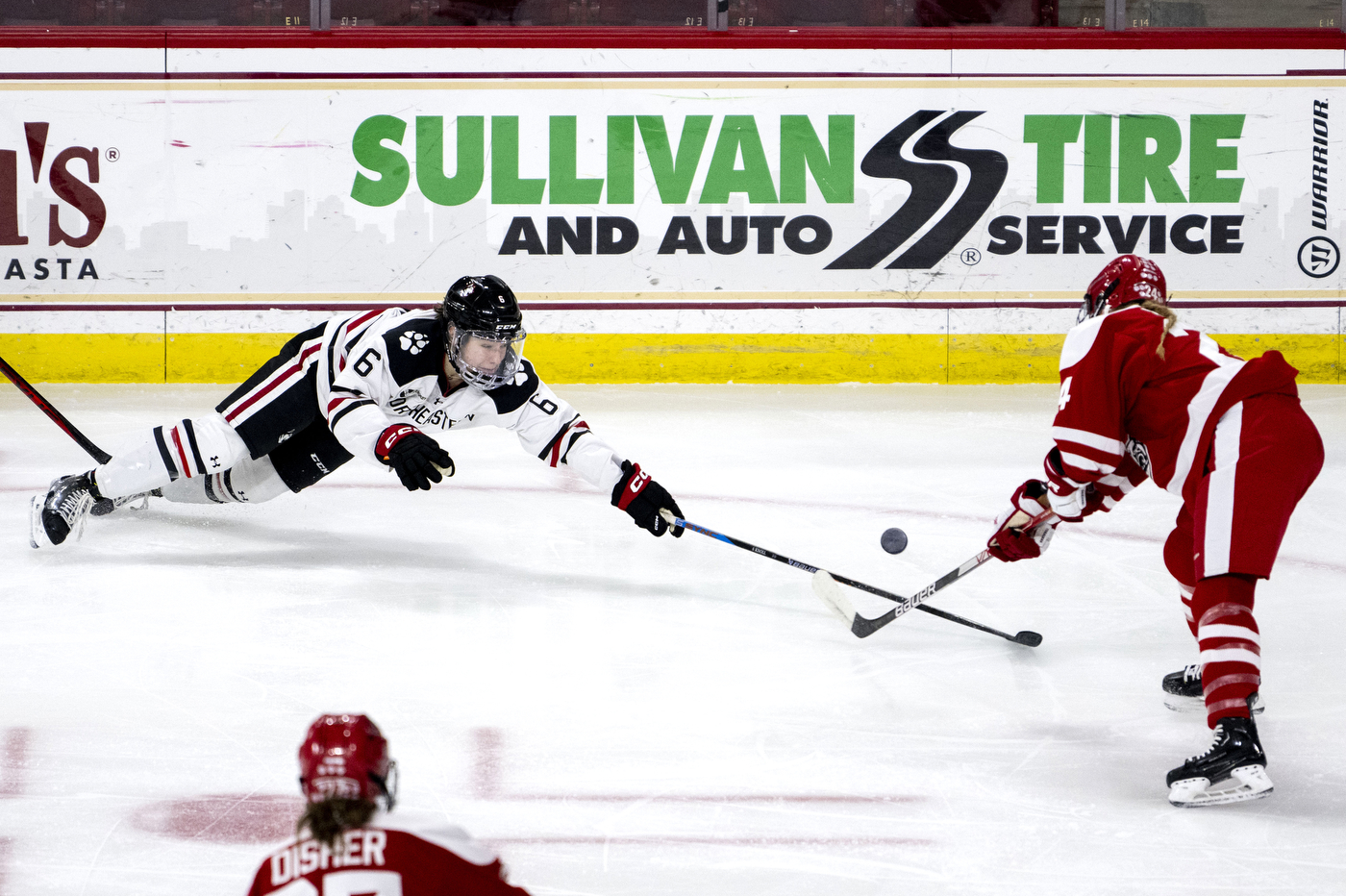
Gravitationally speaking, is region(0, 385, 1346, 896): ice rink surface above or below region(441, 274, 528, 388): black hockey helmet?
below

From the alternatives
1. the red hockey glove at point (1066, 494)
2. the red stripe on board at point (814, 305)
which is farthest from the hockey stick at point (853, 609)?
the red stripe on board at point (814, 305)

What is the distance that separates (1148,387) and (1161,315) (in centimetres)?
13

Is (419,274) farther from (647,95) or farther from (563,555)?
(563,555)

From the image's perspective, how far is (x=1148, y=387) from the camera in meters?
2.12

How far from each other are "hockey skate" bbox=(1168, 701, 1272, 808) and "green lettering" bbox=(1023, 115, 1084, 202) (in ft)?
16.4

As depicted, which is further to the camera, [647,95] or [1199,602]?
[647,95]

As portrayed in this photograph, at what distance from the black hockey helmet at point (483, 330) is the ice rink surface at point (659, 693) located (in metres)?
0.50

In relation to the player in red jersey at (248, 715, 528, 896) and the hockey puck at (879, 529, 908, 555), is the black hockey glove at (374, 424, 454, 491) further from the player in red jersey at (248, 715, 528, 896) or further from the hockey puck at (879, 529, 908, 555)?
the player in red jersey at (248, 715, 528, 896)

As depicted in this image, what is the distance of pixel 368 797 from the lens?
101 cm

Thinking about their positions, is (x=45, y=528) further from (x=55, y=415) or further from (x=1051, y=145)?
(x=1051, y=145)

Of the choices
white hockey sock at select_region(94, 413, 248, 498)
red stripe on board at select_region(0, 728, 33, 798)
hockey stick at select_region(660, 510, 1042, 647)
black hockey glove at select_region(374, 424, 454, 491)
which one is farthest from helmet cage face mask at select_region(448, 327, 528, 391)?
red stripe on board at select_region(0, 728, 33, 798)

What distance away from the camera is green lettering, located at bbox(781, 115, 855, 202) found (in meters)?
6.57

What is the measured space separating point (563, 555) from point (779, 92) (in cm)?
377

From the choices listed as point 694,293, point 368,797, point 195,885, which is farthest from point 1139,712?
point 694,293
